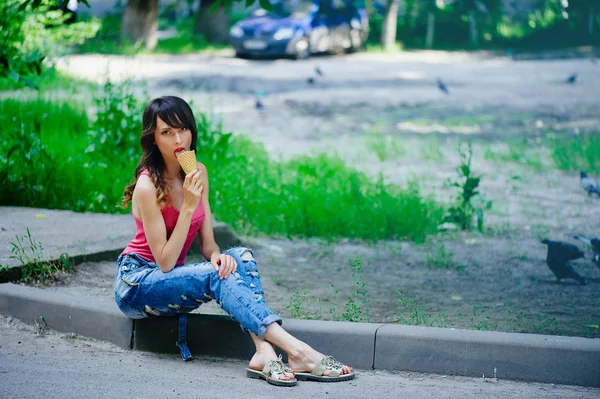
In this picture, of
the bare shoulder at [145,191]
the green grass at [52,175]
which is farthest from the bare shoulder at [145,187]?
the green grass at [52,175]

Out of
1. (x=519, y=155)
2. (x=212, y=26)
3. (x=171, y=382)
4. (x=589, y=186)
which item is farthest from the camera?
(x=212, y=26)

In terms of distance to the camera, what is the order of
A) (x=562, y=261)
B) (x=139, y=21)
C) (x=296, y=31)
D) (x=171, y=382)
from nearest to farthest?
(x=171, y=382), (x=562, y=261), (x=296, y=31), (x=139, y=21)

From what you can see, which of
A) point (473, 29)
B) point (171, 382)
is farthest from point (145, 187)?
point (473, 29)

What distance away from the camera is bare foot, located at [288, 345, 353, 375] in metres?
3.91

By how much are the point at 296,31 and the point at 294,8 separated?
2.29 metres

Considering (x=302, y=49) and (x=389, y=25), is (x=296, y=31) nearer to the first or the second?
(x=302, y=49)

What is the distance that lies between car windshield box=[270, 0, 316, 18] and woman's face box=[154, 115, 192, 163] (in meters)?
20.1

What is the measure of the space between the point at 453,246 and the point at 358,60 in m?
17.7

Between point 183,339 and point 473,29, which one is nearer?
point 183,339

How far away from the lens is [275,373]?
12.6 feet

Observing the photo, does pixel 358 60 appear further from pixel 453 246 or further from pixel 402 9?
pixel 453 246

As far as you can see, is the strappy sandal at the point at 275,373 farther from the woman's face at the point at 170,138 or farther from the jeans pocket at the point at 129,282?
the woman's face at the point at 170,138

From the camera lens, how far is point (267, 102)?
48.2ft

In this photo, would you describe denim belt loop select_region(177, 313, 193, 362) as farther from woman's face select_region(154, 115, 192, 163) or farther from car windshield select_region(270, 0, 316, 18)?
car windshield select_region(270, 0, 316, 18)
